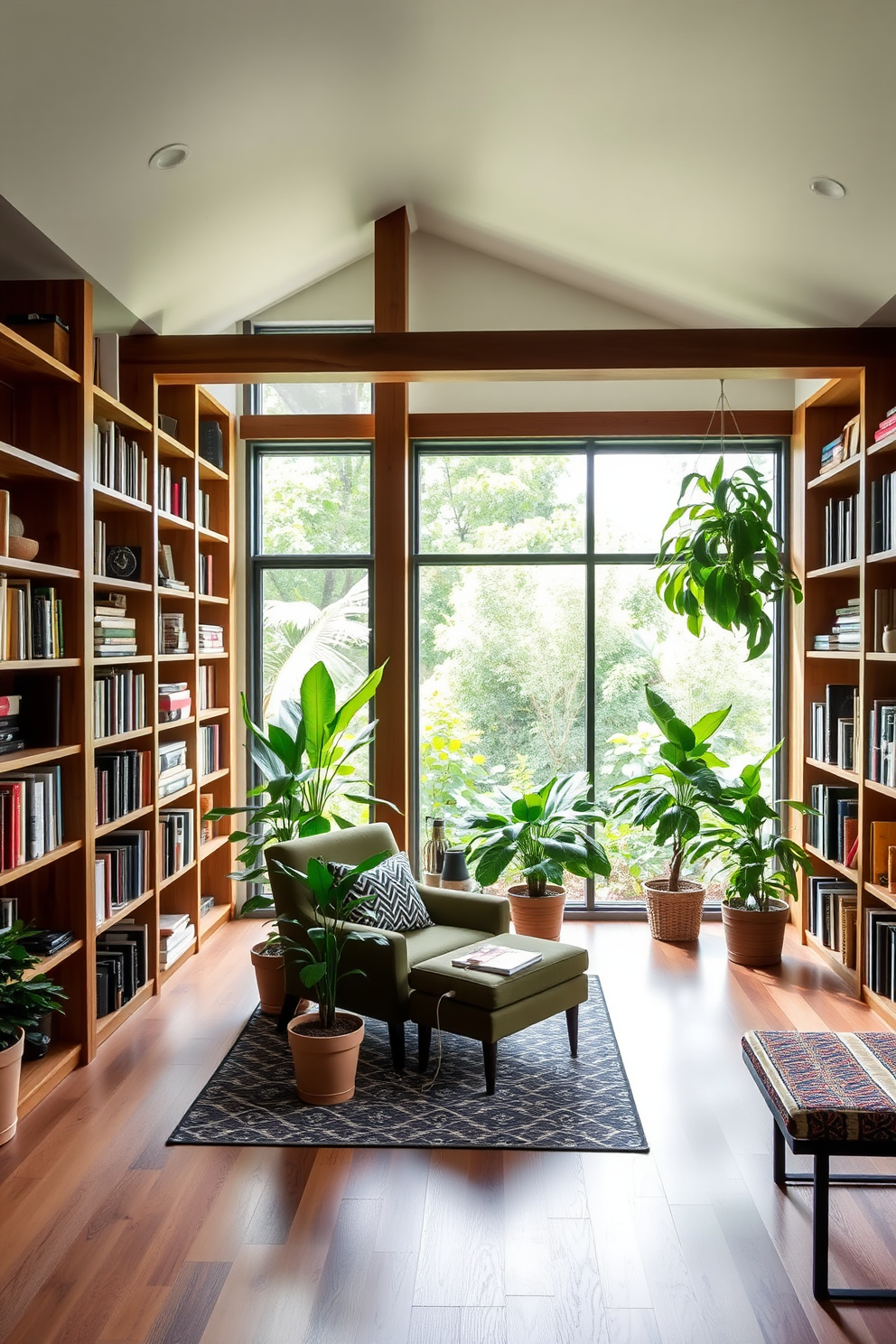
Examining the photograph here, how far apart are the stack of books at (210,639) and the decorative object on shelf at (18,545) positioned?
6.03ft

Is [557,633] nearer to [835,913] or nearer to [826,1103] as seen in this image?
[835,913]

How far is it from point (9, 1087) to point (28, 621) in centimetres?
149

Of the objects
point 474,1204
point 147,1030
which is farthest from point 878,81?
point 147,1030

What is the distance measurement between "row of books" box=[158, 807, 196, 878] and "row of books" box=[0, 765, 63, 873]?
1.09m

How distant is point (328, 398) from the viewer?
5.88 meters

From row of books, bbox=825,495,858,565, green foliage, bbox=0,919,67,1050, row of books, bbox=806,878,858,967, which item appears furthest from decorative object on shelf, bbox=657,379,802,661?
green foliage, bbox=0,919,67,1050

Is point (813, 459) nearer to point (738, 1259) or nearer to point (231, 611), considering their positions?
point (231, 611)

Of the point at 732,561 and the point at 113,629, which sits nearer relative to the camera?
the point at 113,629

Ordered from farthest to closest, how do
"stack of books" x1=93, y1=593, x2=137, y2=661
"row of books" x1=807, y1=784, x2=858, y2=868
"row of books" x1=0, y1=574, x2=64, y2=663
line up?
"row of books" x1=807, y1=784, x2=858, y2=868
"stack of books" x1=93, y1=593, x2=137, y2=661
"row of books" x1=0, y1=574, x2=64, y2=663

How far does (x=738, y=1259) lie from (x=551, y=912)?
2799 millimetres

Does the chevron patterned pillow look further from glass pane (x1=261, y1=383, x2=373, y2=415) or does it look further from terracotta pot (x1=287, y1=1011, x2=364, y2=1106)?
glass pane (x1=261, y1=383, x2=373, y2=415)

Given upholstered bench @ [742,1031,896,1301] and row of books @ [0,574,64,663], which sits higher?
row of books @ [0,574,64,663]

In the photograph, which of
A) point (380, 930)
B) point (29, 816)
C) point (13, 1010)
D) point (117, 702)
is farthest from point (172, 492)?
point (13, 1010)

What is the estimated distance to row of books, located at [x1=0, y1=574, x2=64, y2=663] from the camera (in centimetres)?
330
